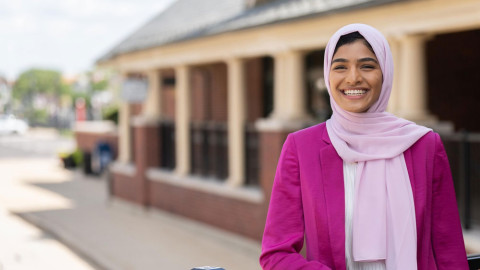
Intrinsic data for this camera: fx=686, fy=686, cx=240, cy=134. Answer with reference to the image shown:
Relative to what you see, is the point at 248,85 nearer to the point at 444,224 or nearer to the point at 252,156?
the point at 252,156

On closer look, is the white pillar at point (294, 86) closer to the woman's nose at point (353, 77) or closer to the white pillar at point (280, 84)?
the white pillar at point (280, 84)

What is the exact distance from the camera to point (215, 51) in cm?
1099

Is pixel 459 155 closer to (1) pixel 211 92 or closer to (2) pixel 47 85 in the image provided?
(1) pixel 211 92

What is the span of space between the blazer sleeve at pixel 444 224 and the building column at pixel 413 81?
527cm

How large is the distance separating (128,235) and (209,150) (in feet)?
6.63

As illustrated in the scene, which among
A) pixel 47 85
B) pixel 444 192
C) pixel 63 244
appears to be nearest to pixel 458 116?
pixel 63 244

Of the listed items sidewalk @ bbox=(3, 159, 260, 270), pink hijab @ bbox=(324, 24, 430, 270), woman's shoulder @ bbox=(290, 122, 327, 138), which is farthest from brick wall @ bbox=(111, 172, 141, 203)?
pink hijab @ bbox=(324, 24, 430, 270)

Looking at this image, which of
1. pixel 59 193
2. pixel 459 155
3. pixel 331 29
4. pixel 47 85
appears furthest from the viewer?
pixel 47 85

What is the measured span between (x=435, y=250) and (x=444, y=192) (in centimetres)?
19

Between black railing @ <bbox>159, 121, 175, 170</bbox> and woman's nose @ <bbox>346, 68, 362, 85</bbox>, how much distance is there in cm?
1119

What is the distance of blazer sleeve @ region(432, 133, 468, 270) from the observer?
85.1 inches

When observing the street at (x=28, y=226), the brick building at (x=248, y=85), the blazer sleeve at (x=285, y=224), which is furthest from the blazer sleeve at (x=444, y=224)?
the street at (x=28, y=226)

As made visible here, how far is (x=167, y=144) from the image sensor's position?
13.4 m

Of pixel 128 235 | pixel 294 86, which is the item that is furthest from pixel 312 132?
pixel 128 235
